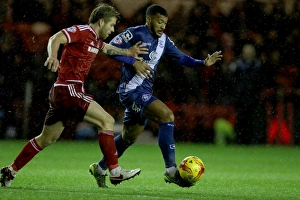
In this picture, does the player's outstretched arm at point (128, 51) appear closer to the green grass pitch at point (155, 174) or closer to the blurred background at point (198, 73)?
the green grass pitch at point (155, 174)

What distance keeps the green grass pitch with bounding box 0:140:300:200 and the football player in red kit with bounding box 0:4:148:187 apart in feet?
0.85

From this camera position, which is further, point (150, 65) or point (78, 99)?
point (150, 65)

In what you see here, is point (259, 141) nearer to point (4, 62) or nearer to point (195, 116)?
point (195, 116)

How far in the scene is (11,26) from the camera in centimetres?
1460

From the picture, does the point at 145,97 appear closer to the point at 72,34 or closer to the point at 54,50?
the point at 72,34

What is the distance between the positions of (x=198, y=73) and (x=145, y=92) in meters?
7.24

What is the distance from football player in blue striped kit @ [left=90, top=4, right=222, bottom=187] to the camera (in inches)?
285

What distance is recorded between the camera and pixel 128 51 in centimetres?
714

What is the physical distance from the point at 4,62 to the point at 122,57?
25.5ft

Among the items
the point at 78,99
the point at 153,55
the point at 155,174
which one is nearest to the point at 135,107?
the point at 153,55

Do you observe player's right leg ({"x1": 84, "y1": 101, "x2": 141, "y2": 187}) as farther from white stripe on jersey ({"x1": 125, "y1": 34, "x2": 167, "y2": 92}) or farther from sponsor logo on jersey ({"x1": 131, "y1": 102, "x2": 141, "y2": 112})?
white stripe on jersey ({"x1": 125, "y1": 34, "x2": 167, "y2": 92})

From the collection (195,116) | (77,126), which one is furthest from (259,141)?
(77,126)

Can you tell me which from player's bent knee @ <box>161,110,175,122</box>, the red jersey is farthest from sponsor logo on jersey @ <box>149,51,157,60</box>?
the red jersey

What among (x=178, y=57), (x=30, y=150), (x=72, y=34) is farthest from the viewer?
(x=178, y=57)
